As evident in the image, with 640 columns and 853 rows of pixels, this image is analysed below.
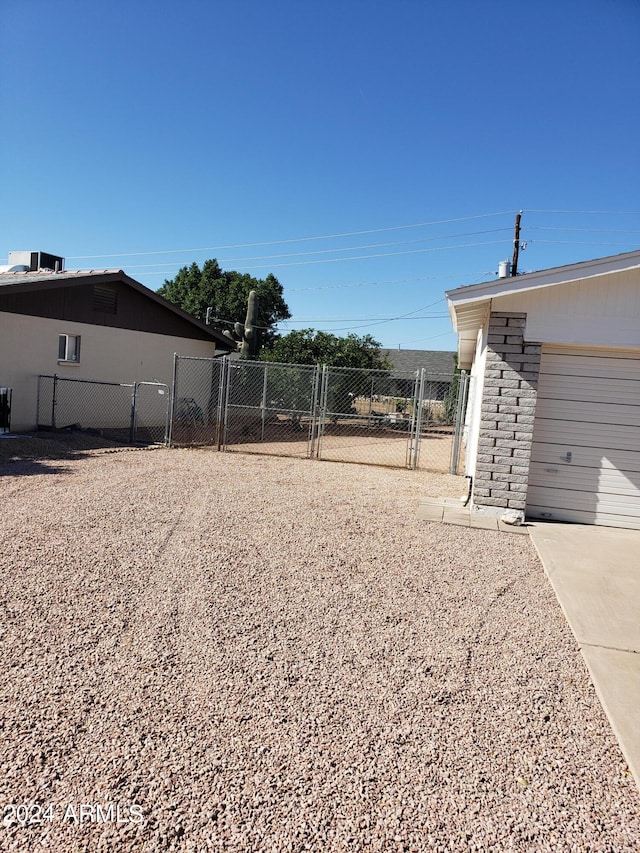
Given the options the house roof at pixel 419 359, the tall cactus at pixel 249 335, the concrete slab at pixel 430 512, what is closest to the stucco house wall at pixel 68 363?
the tall cactus at pixel 249 335

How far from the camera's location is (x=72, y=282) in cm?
1423

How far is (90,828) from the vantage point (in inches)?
85.6

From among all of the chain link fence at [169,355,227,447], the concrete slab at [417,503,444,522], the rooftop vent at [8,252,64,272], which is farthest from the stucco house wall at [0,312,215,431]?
the concrete slab at [417,503,444,522]

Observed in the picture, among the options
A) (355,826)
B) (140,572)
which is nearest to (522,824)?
(355,826)

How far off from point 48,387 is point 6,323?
6.18 feet

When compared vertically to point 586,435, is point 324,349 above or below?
above

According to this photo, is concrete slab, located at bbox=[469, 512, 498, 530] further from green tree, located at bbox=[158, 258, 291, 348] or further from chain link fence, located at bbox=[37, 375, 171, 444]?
green tree, located at bbox=[158, 258, 291, 348]

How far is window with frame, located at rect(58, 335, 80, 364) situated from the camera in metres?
15.3

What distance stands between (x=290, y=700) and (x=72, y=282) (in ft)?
44.4

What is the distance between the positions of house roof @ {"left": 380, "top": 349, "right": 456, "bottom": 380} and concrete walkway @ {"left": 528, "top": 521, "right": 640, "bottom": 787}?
117ft

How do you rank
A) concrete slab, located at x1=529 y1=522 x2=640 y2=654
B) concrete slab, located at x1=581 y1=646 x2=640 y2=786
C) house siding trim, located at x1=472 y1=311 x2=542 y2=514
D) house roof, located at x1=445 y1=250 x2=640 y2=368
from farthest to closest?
1. house siding trim, located at x1=472 y1=311 x2=542 y2=514
2. house roof, located at x1=445 y1=250 x2=640 y2=368
3. concrete slab, located at x1=529 y1=522 x2=640 y2=654
4. concrete slab, located at x1=581 y1=646 x2=640 y2=786

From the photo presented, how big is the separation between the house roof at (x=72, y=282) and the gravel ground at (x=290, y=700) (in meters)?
8.66

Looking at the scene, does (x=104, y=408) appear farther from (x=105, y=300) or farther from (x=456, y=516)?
(x=456, y=516)

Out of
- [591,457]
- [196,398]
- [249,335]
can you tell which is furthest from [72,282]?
[591,457]
